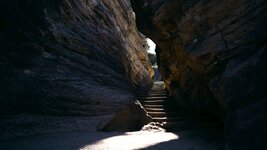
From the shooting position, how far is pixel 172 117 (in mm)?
9570

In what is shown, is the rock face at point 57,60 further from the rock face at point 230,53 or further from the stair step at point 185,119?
the rock face at point 230,53

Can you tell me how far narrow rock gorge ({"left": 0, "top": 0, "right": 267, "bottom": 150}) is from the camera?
15.2 feet

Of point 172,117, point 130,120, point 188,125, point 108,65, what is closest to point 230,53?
point 188,125

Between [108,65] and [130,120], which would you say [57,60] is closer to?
[108,65]

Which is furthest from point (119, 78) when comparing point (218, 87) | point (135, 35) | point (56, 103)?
point (135, 35)

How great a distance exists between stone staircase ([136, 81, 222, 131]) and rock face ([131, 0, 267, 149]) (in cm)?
50

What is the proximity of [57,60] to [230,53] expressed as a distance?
16.3ft

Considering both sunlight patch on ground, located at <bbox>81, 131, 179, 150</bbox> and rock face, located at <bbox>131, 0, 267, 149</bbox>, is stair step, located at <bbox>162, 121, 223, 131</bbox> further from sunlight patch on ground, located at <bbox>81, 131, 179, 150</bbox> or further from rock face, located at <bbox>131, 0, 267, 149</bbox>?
sunlight patch on ground, located at <bbox>81, 131, 179, 150</bbox>

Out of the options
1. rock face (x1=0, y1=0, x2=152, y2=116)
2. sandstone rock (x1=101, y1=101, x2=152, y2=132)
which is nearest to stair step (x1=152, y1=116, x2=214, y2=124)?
sandstone rock (x1=101, y1=101, x2=152, y2=132)

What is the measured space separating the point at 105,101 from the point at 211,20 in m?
4.59

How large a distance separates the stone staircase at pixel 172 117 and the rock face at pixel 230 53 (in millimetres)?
498

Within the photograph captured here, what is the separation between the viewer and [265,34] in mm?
4609

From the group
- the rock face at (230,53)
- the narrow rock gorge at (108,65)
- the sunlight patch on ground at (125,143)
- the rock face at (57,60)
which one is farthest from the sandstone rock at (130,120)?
the rock face at (230,53)

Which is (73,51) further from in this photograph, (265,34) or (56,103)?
(265,34)
